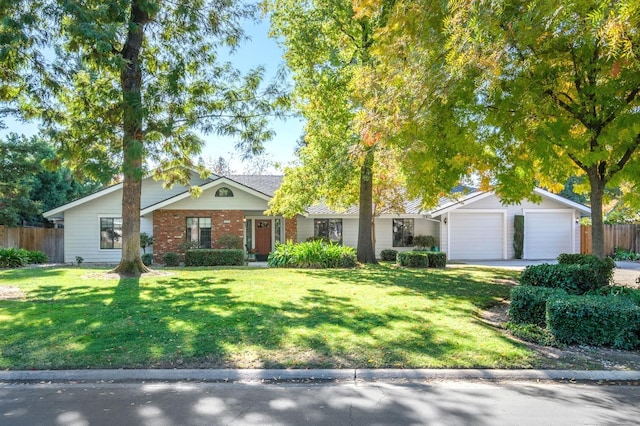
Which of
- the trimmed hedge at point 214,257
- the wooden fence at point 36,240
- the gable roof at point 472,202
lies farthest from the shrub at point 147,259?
the gable roof at point 472,202

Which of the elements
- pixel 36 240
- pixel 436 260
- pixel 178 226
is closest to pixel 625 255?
pixel 436 260

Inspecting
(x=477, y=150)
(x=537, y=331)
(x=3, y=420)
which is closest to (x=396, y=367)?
(x=537, y=331)

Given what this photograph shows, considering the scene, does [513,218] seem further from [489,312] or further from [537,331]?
[537,331]

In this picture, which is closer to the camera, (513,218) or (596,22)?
(596,22)

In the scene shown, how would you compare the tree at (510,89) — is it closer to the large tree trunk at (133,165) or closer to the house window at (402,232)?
the large tree trunk at (133,165)

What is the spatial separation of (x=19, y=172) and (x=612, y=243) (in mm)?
32259

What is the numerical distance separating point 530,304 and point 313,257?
35.1 ft

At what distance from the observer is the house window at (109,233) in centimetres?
2352

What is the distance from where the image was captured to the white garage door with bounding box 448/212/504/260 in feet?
79.7

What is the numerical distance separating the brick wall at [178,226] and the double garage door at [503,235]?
450 inches

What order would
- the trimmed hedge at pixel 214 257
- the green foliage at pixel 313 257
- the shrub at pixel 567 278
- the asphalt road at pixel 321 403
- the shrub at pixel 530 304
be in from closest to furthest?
the asphalt road at pixel 321 403, the shrub at pixel 530 304, the shrub at pixel 567 278, the green foliage at pixel 313 257, the trimmed hedge at pixel 214 257

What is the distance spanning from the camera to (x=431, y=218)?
24.9m

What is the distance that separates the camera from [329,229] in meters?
25.3

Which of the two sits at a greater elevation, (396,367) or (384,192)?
(384,192)
